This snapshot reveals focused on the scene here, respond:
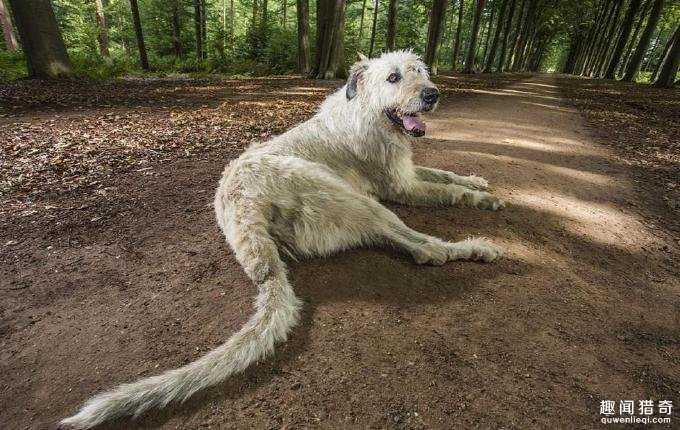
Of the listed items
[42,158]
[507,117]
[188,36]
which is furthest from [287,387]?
[188,36]

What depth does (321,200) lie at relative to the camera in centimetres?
311

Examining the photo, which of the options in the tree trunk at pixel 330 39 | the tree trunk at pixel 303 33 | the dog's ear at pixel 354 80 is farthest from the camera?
the tree trunk at pixel 303 33

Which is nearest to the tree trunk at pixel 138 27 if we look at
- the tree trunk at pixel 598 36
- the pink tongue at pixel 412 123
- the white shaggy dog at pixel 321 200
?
the white shaggy dog at pixel 321 200

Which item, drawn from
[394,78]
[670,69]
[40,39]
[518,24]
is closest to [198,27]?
[40,39]

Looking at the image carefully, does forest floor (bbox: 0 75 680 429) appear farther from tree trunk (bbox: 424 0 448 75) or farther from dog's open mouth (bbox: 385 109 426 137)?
tree trunk (bbox: 424 0 448 75)

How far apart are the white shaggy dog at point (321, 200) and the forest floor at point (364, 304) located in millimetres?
162

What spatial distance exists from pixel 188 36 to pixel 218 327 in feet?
91.3

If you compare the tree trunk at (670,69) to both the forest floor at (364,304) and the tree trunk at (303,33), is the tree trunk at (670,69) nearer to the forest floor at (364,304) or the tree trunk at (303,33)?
the forest floor at (364,304)

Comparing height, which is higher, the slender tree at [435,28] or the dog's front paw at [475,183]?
the slender tree at [435,28]

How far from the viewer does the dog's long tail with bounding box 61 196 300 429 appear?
5.88ft

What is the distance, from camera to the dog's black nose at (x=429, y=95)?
3559 mm

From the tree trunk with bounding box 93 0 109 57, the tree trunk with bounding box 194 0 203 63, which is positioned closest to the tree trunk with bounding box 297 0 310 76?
the tree trunk with bounding box 194 0 203 63

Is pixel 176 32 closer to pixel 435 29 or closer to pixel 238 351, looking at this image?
pixel 435 29

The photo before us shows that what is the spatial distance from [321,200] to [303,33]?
16.5 m
